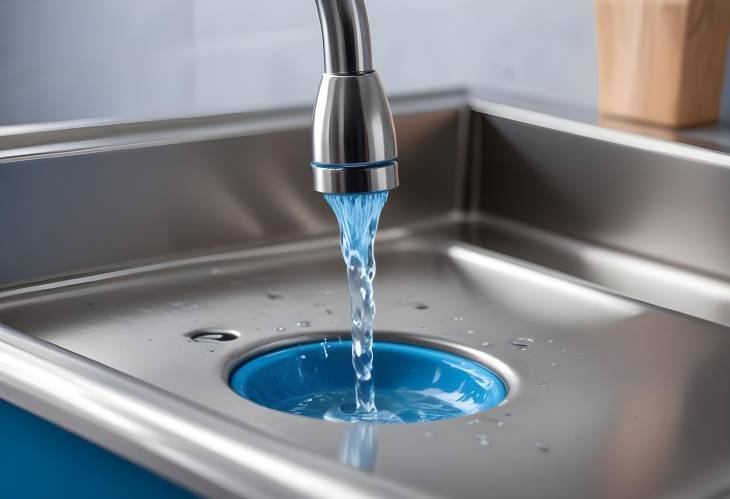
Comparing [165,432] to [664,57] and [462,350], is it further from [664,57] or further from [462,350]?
[664,57]

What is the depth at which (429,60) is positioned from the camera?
1.41 metres

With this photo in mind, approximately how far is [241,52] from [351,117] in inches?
43.4

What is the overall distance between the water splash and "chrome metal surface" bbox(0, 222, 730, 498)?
61mm

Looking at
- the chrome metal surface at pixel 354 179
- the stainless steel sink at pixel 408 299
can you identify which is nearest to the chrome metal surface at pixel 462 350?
the stainless steel sink at pixel 408 299

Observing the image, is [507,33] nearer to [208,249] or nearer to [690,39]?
[690,39]

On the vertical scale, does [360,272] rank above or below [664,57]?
below

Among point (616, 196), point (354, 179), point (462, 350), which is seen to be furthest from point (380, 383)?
point (616, 196)

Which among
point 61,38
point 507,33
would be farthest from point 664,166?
point 61,38

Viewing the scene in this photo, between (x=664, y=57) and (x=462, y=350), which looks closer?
(x=462, y=350)

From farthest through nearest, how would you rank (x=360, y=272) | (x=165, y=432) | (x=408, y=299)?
1. (x=408, y=299)
2. (x=360, y=272)
3. (x=165, y=432)

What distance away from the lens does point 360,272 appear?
78cm

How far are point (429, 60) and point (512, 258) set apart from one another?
0.47m

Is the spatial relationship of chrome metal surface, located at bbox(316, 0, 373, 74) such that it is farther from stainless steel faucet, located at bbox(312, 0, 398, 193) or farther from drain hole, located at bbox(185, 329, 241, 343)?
drain hole, located at bbox(185, 329, 241, 343)

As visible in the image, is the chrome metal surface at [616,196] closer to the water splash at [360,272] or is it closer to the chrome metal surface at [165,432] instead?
the water splash at [360,272]
